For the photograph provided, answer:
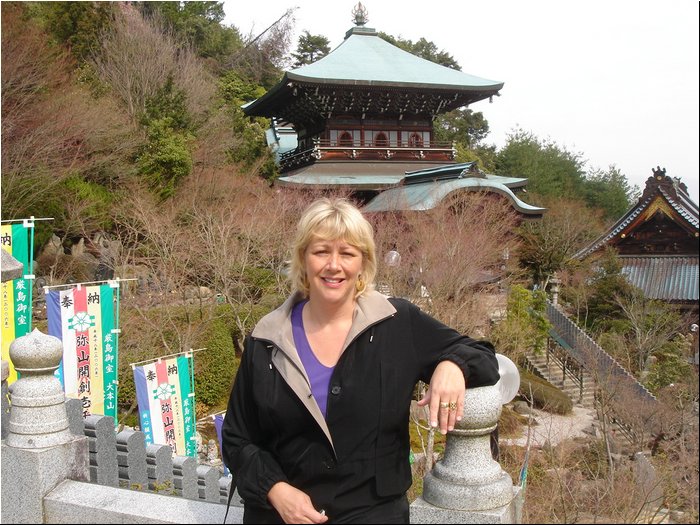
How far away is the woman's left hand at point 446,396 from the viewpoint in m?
1.74

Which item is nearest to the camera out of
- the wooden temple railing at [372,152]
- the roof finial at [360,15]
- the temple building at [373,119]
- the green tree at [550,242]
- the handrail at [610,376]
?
the handrail at [610,376]

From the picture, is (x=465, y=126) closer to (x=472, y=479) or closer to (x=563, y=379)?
(x=563, y=379)

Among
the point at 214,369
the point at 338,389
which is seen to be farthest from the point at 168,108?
the point at 338,389

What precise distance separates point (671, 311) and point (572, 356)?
11.0ft

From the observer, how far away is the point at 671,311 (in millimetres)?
13000

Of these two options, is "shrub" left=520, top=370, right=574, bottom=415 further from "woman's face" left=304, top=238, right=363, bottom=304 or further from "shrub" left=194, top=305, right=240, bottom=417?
"woman's face" left=304, top=238, right=363, bottom=304

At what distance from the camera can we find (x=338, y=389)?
178 cm

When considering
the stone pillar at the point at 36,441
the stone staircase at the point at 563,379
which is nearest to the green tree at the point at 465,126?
the stone staircase at the point at 563,379

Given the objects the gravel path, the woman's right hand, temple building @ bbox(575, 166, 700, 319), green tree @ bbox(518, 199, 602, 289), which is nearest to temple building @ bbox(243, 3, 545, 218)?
green tree @ bbox(518, 199, 602, 289)

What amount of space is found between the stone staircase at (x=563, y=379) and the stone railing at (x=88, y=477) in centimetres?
1445

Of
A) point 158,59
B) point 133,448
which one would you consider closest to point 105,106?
point 158,59

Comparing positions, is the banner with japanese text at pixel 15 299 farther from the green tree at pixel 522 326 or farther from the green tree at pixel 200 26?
the green tree at pixel 200 26

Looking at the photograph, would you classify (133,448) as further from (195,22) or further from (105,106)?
(195,22)

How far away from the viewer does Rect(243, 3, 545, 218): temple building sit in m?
17.5
